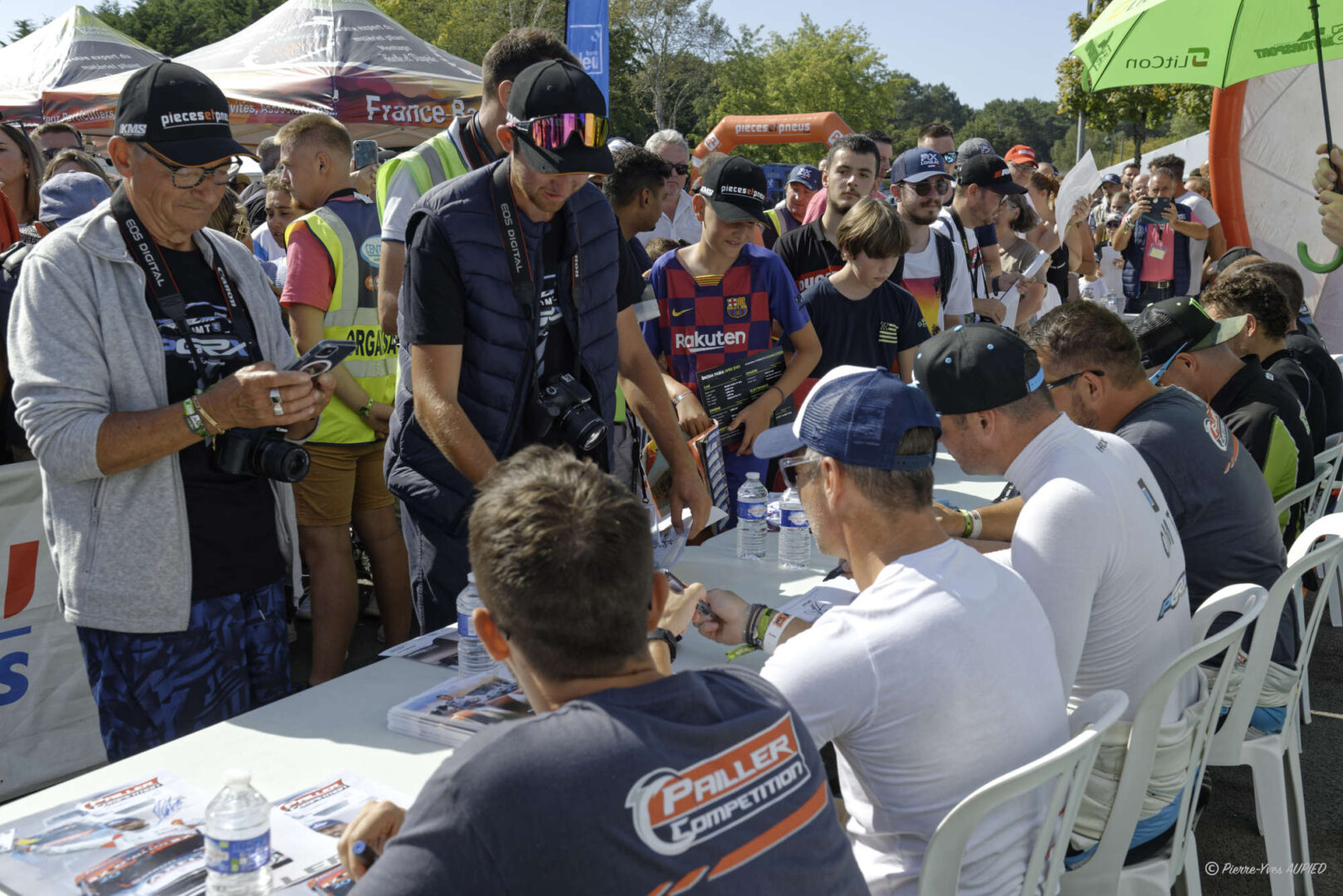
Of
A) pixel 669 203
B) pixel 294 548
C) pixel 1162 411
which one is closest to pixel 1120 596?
pixel 1162 411

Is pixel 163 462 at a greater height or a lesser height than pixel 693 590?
greater

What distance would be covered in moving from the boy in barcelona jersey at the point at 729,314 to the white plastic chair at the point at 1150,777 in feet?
6.83

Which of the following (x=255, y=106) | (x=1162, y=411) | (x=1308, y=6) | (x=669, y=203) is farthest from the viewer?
(x=255, y=106)

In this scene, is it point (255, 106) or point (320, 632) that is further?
point (255, 106)

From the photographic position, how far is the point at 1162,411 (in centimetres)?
281

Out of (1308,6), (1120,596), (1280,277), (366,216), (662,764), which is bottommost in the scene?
(1120,596)

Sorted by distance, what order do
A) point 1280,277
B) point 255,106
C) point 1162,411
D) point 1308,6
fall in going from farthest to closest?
point 255,106 < point 1308,6 < point 1280,277 < point 1162,411

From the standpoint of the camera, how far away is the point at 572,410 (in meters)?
2.67

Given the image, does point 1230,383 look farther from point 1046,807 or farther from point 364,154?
point 364,154

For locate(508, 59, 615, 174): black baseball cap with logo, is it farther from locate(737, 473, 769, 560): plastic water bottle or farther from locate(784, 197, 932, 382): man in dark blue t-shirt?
locate(784, 197, 932, 382): man in dark blue t-shirt

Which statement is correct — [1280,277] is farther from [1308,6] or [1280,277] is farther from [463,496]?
[463,496]

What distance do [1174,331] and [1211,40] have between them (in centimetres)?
259

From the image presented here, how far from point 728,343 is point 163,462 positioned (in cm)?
243

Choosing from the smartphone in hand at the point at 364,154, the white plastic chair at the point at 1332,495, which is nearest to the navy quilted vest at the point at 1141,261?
the white plastic chair at the point at 1332,495
